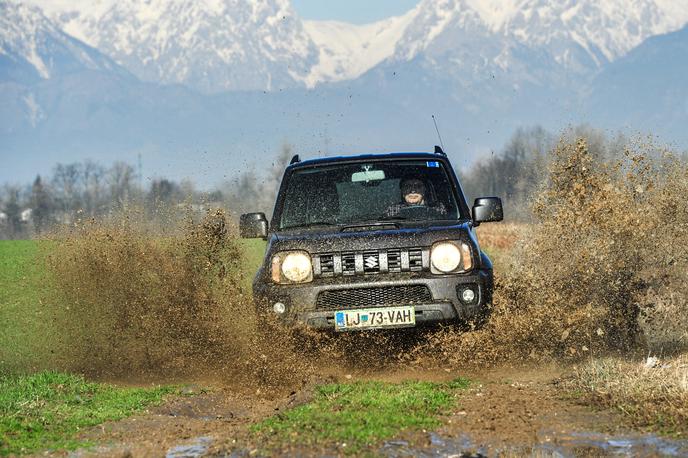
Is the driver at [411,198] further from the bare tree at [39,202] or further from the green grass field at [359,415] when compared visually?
the bare tree at [39,202]

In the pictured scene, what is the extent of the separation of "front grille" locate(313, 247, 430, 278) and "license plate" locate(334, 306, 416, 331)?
13.1 inches

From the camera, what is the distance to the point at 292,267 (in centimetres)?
875

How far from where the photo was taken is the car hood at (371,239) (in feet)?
28.6

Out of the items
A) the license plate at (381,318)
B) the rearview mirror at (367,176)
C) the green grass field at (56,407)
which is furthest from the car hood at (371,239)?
the green grass field at (56,407)

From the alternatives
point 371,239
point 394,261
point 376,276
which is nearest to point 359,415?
point 376,276

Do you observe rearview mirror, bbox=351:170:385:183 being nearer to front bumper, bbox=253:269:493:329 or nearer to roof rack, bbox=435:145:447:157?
roof rack, bbox=435:145:447:157

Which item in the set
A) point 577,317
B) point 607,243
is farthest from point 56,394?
point 607,243

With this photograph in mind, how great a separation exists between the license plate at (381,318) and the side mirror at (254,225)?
146 cm

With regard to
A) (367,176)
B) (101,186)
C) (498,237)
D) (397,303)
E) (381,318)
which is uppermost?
(101,186)

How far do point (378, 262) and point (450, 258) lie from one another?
59 centimetres

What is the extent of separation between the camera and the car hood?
871cm

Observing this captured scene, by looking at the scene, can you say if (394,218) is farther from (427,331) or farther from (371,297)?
(427,331)

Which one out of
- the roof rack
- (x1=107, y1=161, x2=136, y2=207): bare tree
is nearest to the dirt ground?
the roof rack

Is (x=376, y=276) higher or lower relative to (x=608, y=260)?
higher
